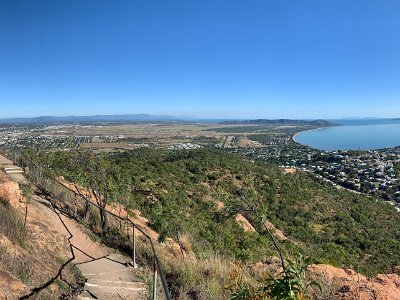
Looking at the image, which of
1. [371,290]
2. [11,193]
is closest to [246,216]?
[11,193]

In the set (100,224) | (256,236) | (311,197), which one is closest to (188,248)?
(100,224)

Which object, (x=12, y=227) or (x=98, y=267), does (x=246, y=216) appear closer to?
(x=98, y=267)

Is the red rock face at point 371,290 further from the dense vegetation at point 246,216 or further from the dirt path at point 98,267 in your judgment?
the dense vegetation at point 246,216

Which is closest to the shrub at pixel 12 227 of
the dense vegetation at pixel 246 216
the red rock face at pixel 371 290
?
the dense vegetation at pixel 246 216

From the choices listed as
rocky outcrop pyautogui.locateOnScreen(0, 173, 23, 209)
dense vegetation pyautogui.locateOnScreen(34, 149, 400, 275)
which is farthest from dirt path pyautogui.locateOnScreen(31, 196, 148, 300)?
dense vegetation pyautogui.locateOnScreen(34, 149, 400, 275)

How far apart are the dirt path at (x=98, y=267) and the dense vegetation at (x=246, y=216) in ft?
8.91

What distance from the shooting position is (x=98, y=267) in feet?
23.7

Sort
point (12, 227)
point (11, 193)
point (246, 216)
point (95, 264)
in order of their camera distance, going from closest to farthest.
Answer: point (12, 227) < point (95, 264) < point (11, 193) < point (246, 216)

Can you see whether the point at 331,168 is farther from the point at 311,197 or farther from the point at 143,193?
the point at 143,193

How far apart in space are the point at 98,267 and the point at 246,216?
27.5 feet

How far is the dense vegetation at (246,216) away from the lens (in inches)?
637

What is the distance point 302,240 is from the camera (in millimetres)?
26172

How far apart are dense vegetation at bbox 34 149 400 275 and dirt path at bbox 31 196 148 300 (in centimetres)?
272

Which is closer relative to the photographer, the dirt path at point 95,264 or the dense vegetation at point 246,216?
the dirt path at point 95,264
